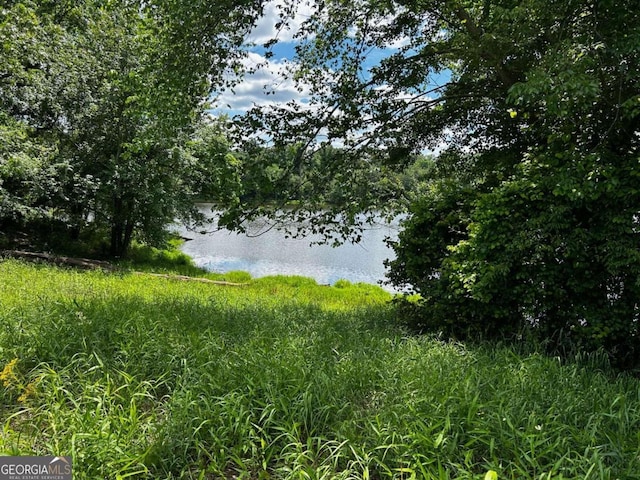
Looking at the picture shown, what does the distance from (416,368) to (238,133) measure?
4313 mm

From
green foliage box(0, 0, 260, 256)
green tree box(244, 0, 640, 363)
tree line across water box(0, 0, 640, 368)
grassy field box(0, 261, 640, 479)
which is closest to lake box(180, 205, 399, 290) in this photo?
green foliage box(0, 0, 260, 256)

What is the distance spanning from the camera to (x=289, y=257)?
59.7 feet

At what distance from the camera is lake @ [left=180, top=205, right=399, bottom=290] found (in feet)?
49.3

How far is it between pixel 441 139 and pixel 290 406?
21.1ft

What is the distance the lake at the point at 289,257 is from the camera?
15031mm

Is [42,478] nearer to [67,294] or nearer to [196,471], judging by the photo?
[196,471]

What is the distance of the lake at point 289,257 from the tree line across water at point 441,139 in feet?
20.8

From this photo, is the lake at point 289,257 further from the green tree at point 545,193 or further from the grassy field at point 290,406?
the grassy field at point 290,406

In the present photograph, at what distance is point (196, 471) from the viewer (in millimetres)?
1925

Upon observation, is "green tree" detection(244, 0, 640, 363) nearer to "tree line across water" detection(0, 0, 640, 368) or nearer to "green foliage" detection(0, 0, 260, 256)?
"tree line across water" detection(0, 0, 640, 368)

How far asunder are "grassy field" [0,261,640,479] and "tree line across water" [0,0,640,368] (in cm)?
86

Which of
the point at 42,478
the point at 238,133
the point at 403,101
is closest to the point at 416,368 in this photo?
the point at 42,478

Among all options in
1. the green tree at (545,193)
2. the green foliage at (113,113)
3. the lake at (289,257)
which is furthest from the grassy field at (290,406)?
the lake at (289,257)

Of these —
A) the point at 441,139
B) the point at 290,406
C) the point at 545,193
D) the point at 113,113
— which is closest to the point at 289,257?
the point at 113,113
